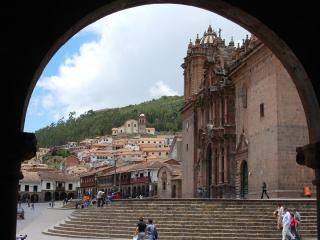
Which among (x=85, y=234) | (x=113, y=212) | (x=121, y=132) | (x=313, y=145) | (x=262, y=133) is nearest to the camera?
(x=313, y=145)

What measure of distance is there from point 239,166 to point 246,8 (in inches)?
1213

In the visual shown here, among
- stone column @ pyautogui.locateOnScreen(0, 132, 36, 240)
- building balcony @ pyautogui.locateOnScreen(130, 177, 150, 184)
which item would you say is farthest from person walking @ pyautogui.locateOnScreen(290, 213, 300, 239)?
building balcony @ pyautogui.locateOnScreen(130, 177, 150, 184)

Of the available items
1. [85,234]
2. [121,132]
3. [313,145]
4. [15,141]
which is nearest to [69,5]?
[15,141]

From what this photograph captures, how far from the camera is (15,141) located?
5.06 metres

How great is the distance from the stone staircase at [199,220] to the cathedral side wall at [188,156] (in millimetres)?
22830

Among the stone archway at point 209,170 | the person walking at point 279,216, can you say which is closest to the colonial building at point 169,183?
the stone archway at point 209,170

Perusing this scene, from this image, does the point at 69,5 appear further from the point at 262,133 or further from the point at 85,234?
the point at 262,133

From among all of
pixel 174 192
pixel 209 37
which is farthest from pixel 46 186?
pixel 209 37

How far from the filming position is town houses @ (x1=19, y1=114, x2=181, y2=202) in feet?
254

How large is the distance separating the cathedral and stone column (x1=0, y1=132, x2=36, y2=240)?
24.7 metres

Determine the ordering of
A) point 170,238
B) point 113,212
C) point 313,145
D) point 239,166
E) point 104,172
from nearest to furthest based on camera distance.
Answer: point 313,145
point 170,238
point 113,212
point 239,166
point 104,172

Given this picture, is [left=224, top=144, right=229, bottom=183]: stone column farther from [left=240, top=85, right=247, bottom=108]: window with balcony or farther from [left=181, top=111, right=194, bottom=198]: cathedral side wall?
[left=181, top=111, right=194, bottom=198]: cathedral side wall

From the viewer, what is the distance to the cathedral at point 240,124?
29297mm

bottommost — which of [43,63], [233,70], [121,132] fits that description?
[43,63]
